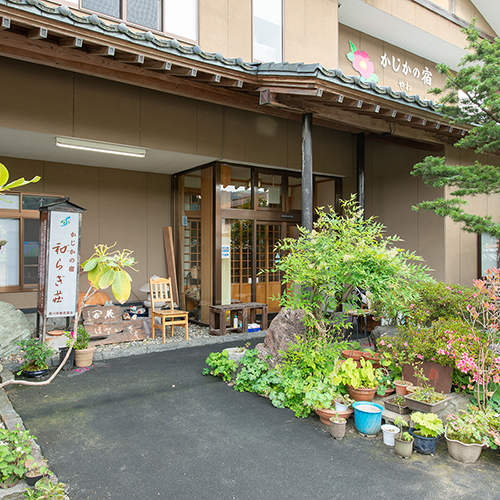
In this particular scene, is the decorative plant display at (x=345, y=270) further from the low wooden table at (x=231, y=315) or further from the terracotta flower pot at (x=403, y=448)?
the low wooden table at (x=231, y=315)

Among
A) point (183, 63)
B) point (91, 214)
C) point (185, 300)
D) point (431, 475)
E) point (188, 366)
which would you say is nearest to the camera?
point (431, 475)

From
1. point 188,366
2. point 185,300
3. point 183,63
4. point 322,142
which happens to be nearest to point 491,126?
point 322,142

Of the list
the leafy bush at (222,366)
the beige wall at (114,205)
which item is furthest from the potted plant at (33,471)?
the beige wall at (114,205)

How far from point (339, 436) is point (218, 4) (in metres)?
6.96

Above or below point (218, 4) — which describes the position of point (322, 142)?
below

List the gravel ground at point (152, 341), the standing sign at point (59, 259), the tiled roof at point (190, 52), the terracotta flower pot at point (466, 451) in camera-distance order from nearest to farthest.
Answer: the terracotta flower pot at point (466, 451) → the tiled roof at point (190, 52) → the standing sign at point (59, 259) → the gravel ground at point (152, 341)

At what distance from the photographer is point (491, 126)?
5512 mm

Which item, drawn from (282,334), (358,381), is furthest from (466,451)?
(282,334)

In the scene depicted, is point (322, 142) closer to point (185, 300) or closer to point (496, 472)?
point (185, 300)

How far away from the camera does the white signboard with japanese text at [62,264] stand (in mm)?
5152

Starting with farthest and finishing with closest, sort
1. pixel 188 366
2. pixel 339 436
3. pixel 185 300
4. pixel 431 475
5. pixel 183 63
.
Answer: pixel 185 300, pixel 188 366, pixel 183 63, pixel 339 436, pixel 431 475

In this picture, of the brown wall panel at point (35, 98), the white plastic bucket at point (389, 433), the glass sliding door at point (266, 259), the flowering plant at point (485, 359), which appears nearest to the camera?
the white plastic bucket at point (389, 433)

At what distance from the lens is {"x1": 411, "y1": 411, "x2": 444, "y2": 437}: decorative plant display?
10.1 feet

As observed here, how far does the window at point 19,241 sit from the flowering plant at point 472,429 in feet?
22.3
